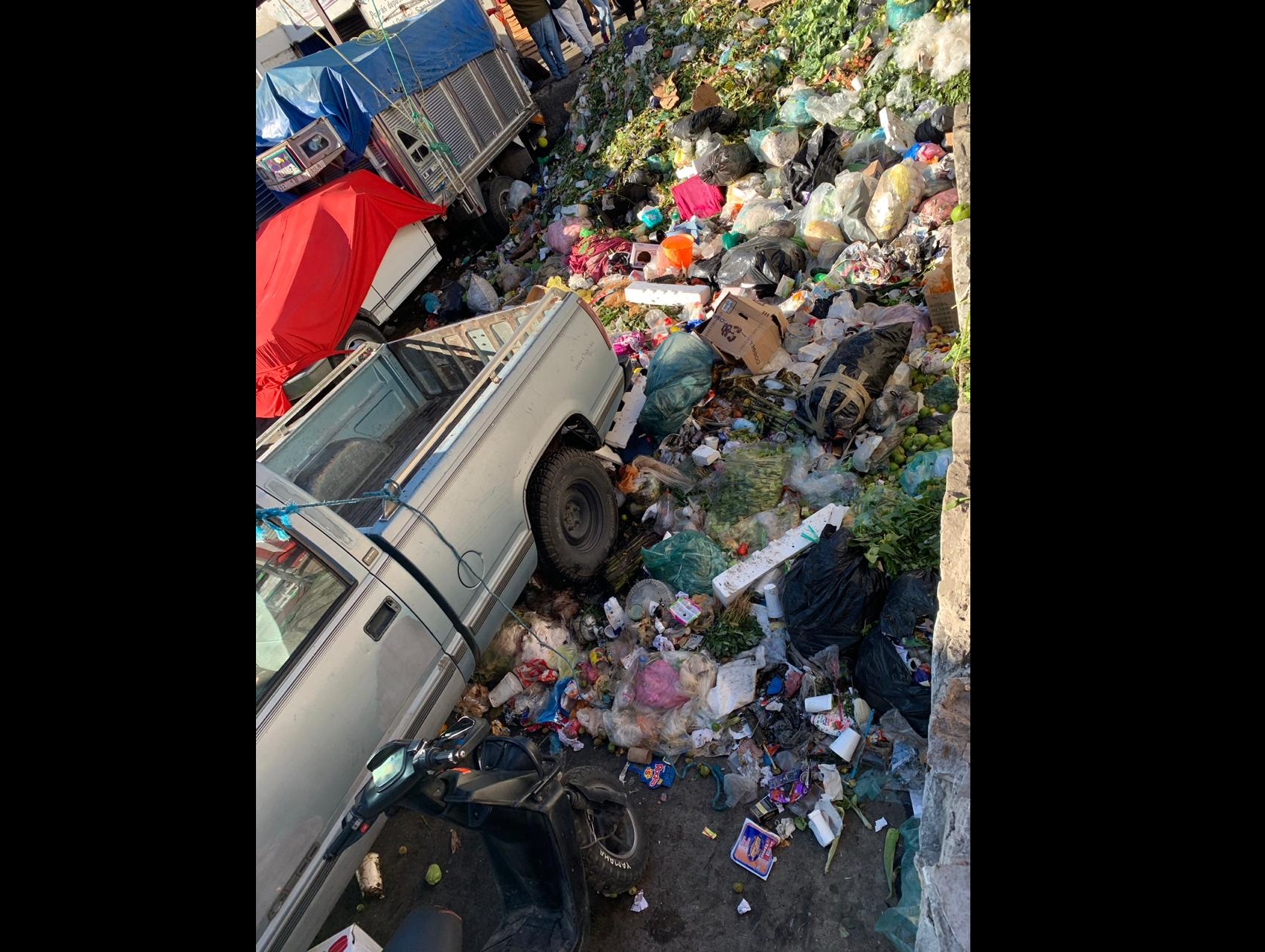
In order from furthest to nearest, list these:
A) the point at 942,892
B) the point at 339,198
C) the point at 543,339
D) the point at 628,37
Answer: the point at 628,37, the point at 339,198, the point at 543,339, the point at 942,892

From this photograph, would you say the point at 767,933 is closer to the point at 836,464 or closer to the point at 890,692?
the point at 890,692

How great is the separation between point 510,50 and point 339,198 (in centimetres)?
510

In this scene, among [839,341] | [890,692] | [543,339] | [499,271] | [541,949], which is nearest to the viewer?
[541,949]

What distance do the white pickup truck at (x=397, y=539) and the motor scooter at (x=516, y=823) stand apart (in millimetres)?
302

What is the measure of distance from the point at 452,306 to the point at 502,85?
364cm

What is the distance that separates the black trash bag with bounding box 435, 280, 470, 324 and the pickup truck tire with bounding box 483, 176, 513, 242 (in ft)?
4.05

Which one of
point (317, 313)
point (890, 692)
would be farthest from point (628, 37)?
point (890, 692)

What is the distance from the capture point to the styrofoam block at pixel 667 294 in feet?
20.2

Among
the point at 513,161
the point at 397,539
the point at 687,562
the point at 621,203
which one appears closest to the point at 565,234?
the point at 621,203

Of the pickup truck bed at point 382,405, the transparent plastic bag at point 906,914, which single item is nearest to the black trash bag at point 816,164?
the pickup truck bed at point 382,405

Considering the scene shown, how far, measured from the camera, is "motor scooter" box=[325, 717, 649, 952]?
7.93 feet

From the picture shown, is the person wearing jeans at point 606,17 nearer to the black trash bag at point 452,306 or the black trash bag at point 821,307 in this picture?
the black trash bag at point 452,306

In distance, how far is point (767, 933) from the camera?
9.15 ft

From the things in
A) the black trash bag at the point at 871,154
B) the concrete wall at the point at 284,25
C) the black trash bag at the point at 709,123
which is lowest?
the black trash bag at the point at 871,154
